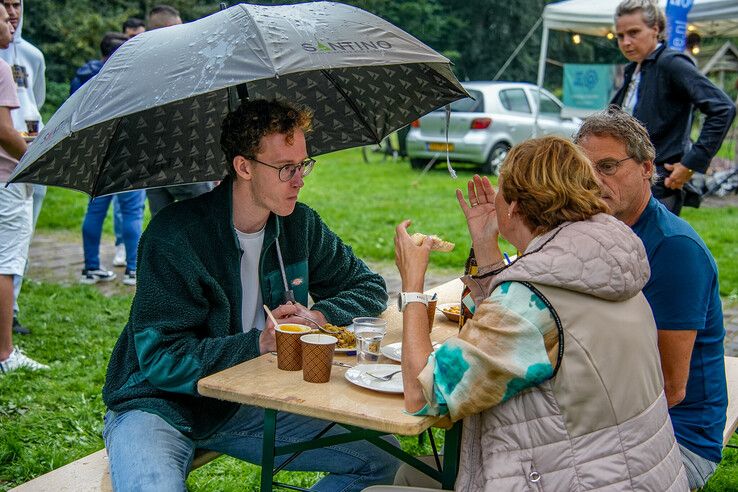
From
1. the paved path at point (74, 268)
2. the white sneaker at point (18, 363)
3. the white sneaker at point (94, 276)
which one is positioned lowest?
the paved path at point (74, 268)

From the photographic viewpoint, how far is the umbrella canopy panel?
9.81ft

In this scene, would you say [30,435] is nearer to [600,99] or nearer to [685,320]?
[685,320]

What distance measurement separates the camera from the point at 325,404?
2.21 metres

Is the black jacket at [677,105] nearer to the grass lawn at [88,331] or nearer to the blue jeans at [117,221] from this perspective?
the grass lawn at [88,331]

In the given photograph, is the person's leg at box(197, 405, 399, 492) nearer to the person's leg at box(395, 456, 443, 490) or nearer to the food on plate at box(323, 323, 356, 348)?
the person's leg at box(395, 456, 443, 490)

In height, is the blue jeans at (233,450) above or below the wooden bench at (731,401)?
above

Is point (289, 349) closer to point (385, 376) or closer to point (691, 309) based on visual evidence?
point (385, 376)

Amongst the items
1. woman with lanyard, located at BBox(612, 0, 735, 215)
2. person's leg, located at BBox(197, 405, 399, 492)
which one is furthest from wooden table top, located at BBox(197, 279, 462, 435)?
woman with lanyard, located at BBox(612, 0, 735, 215)

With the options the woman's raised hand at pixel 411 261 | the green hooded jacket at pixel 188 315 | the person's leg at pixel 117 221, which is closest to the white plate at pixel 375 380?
the woman's raised hand at pixel 411 261

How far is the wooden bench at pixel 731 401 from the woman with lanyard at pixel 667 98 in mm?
1406

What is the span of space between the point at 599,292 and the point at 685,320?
2.16 ft

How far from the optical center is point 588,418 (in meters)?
1.93

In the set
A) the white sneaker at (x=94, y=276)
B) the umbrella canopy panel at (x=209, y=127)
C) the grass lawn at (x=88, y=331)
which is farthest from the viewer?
the white sneaker at (x=94, y=276)

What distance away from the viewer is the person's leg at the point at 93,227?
7.14 meters
